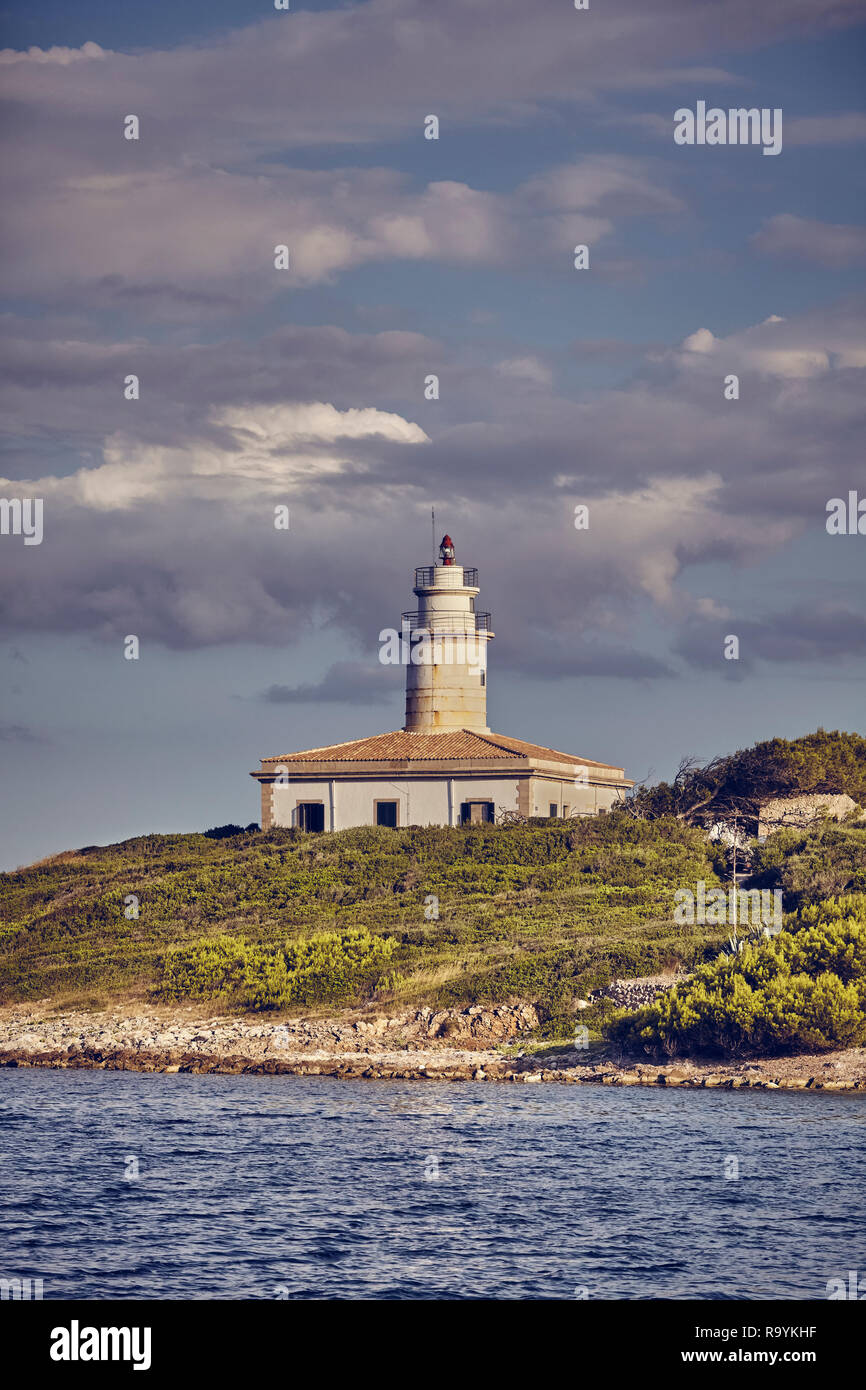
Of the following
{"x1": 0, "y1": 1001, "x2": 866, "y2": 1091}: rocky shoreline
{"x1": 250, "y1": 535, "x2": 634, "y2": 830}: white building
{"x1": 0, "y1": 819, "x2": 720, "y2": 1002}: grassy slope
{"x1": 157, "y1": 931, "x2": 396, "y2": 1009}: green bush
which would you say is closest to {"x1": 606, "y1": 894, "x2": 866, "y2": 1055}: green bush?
{"x1": 0, "y1": 1001, "x2": 866, "y2": 1091}: rocky shoreline

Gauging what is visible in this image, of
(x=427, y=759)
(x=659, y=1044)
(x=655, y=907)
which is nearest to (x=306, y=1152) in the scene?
(x=659, y=1044)

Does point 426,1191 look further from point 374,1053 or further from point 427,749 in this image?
point 427,749

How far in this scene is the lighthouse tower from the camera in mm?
67688

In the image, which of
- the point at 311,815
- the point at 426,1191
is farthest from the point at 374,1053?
the point at 311,815

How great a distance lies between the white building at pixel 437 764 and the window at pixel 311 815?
0.13 feet

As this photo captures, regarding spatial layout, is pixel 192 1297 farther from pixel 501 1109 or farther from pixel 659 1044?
pixel 659 1044

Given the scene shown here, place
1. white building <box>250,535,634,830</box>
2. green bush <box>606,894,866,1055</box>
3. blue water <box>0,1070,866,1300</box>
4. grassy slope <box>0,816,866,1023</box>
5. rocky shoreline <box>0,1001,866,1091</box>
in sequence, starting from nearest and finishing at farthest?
blue water <box>0,1070,866,1300</box>, rocky shoreline <box>0,1001,866,1091</box>, green bush <box>606,894,866,1055</box>, grassy slope <box>0,816,866,1023</box>, white building <box>250,535,634,830</box>

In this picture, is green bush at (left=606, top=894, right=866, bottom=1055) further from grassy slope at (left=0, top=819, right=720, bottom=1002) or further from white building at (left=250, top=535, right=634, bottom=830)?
white building at (left=250, top=535, right=634, bottom=830)

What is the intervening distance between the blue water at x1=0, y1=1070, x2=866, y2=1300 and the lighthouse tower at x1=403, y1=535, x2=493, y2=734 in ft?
90.9

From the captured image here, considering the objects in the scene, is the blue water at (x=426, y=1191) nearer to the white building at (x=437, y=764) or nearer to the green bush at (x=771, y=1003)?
the green bush at (x=771, y=1003)

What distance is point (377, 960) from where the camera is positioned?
51594 mm

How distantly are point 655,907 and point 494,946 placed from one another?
254 inches

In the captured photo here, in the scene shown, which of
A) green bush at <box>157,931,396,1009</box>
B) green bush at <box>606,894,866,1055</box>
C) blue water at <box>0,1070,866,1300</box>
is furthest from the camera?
green bush at <box>157,931,396,1009</box>

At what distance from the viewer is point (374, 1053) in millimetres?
46250
